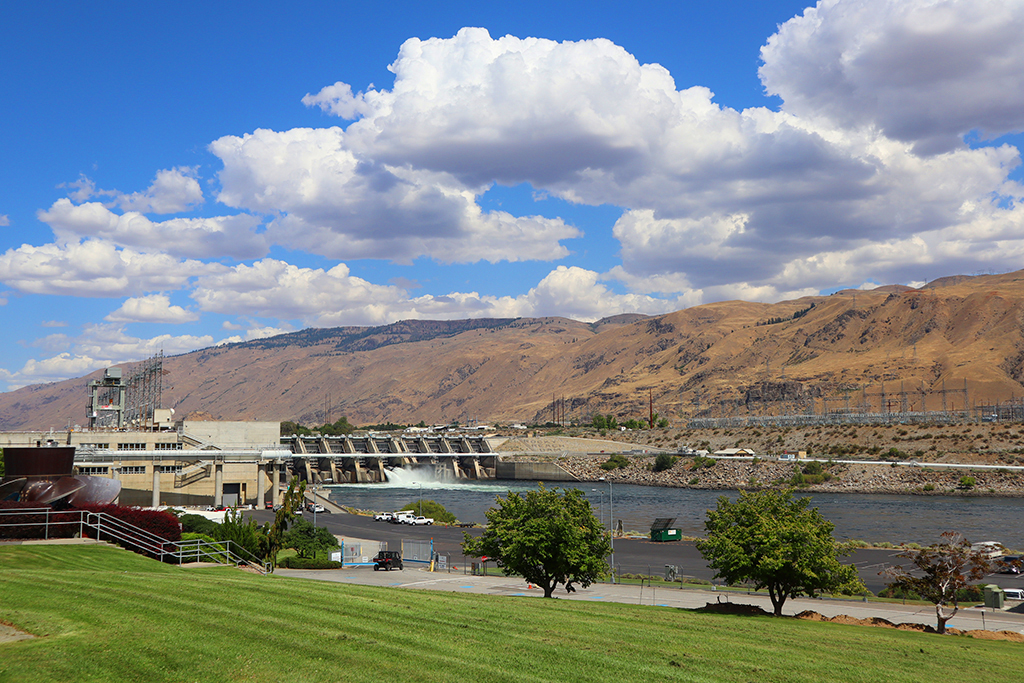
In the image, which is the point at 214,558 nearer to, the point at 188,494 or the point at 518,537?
the point at 518,537

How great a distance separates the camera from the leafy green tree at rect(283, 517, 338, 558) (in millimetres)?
58250

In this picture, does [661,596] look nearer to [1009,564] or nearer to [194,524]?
[1009,564]

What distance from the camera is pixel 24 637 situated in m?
13.7

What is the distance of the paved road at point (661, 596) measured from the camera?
35.2m

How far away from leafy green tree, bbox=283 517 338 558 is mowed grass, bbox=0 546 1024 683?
124 ft

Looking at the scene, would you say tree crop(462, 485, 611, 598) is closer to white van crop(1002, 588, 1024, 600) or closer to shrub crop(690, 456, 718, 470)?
white van crop(1002, 588, 1024, 600)

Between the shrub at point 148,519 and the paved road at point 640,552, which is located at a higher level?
the shrub at point 148,519

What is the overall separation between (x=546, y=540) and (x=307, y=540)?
34158mm

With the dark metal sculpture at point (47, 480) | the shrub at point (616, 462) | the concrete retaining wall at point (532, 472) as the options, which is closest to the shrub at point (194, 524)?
the dark metal sculpture at point (47, 480)

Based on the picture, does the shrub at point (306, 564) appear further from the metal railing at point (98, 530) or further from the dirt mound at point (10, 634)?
the dirt mound at point (10, 634)

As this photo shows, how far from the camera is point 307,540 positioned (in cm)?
5988

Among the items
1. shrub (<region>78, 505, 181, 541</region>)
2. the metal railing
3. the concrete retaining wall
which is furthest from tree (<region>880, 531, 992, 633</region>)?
the concrete retaining wall

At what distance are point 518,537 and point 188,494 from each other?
10115 cm

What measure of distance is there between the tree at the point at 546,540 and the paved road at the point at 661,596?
2.86 meters
